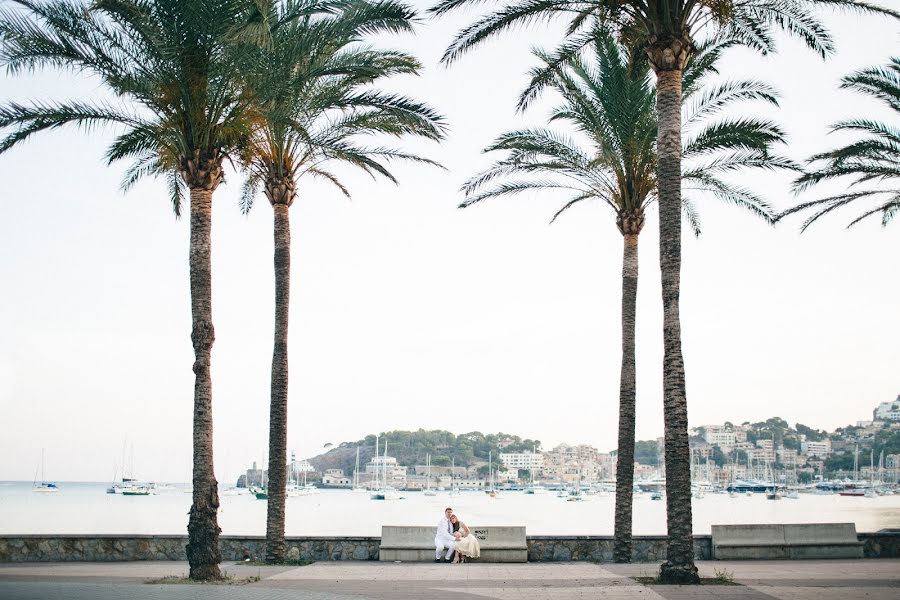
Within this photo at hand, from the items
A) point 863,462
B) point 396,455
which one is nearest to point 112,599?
point 396,455

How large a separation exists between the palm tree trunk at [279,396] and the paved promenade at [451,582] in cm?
111

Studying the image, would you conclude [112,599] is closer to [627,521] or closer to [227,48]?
[227,48]

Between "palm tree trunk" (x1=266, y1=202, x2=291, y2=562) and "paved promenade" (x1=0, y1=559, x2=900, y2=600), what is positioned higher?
"palm tree trunk" (x1=266, y1=202, x2=291, y2=562)

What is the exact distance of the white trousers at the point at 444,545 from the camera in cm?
1922

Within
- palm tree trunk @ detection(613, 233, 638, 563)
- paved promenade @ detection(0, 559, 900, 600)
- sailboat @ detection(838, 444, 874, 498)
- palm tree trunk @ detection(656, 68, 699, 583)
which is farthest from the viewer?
sailboat @ detection(838, 444, 874, 498)

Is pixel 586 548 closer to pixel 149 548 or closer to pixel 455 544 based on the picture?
pixel 455 544

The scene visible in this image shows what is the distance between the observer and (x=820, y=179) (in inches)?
882

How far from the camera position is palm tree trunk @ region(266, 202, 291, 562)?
766 inches

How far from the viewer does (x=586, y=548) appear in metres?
20.6

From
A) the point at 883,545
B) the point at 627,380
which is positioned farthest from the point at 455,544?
the point at 883,545

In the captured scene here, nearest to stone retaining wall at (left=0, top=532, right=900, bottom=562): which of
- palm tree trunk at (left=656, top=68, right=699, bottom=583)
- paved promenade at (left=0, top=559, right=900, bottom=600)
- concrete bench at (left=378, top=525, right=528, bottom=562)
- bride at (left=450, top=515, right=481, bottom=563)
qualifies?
concrete bench at (left=378, top=525, right=528, bottom=562)

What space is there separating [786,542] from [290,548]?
10221 mm

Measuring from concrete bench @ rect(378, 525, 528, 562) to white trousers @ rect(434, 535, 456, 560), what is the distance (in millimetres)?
480

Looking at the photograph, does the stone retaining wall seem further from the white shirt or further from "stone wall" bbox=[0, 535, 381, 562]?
the white shirt
